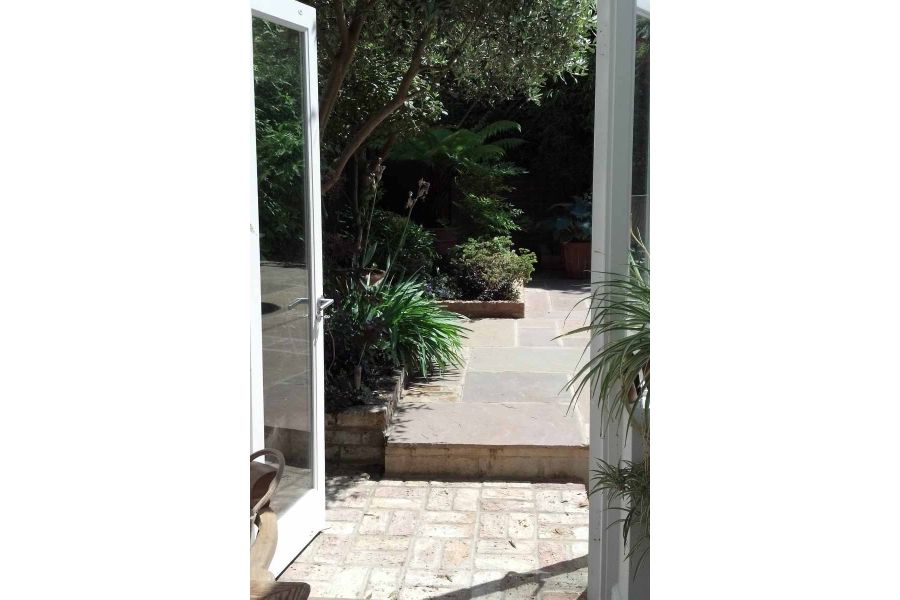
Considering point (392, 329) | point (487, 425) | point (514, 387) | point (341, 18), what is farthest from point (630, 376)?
point (392, 329)

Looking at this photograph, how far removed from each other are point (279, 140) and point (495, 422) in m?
2.25

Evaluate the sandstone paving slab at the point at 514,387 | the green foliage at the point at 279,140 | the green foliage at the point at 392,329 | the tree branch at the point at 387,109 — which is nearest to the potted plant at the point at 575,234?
the green foliage at the point at 392,329

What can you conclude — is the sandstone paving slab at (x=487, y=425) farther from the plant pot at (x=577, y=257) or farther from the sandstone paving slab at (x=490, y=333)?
the plant pot at (x=577, y=257)

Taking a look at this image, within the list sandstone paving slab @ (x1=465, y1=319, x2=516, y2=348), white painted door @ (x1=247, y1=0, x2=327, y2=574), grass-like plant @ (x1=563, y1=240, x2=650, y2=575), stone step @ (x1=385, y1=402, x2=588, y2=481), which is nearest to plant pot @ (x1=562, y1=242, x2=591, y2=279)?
sandstone paving slab @ (x1=465, y1=319, x2=516, y2=348)

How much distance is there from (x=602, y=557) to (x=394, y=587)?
2.80 ft

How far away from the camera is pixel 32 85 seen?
1.70 metres

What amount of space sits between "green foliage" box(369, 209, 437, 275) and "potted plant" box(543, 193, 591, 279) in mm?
2658

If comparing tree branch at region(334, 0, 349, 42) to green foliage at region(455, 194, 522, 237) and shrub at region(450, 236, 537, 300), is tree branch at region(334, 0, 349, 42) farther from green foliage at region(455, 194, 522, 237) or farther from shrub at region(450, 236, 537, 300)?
green foliage at region(455, 194, 522, 237)

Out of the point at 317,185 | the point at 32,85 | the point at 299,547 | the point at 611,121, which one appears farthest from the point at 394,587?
the point at 32,85

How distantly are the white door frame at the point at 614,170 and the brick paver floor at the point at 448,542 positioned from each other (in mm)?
563

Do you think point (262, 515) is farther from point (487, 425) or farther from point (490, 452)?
point (487, 425)

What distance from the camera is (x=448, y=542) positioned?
4008mm

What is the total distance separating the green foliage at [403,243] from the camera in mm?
8766
